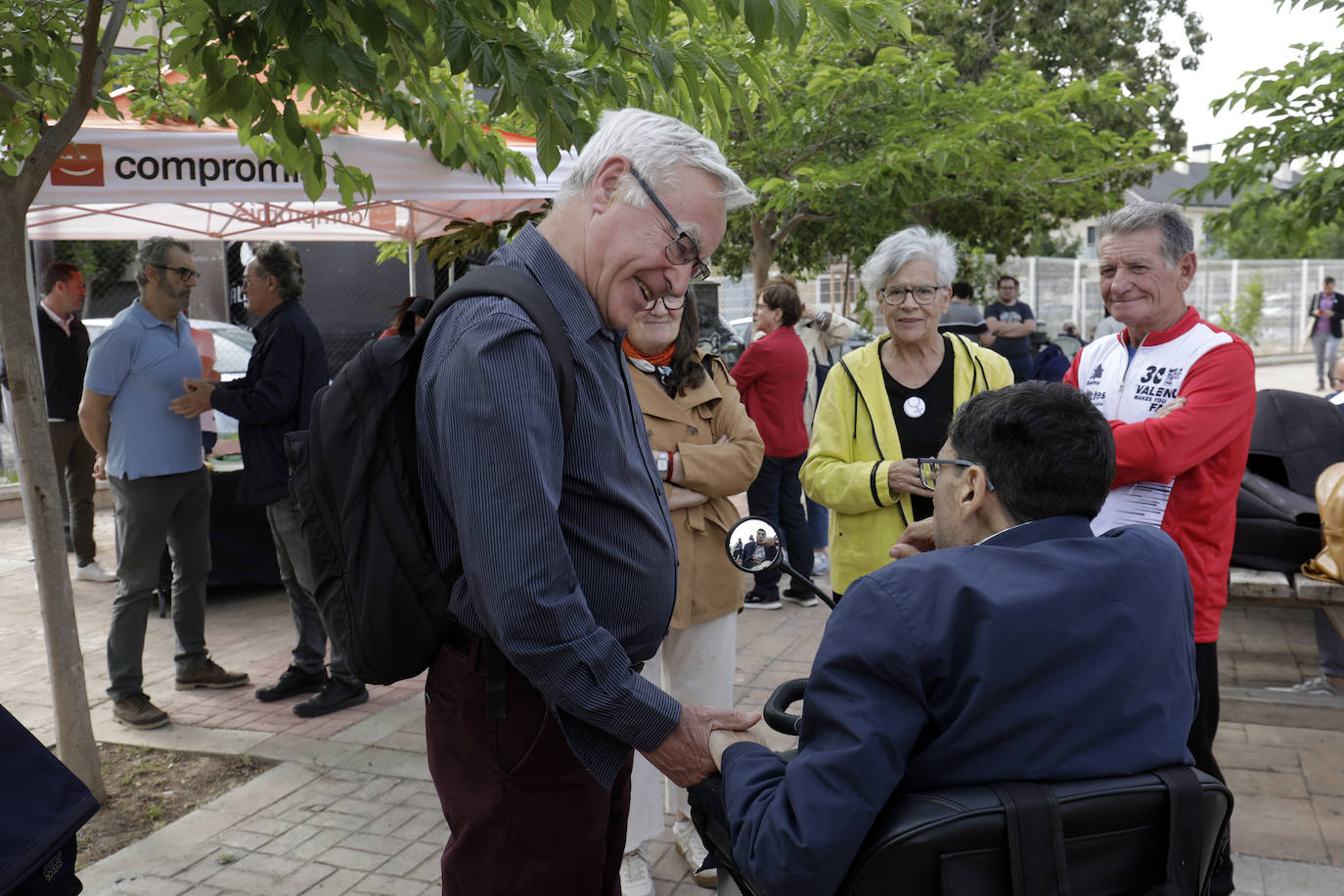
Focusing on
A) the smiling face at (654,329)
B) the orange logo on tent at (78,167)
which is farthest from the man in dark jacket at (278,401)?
the smiling face at (654,329)

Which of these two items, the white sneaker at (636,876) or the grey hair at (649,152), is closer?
the grey hair at (649,152)

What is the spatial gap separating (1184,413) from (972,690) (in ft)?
5.84

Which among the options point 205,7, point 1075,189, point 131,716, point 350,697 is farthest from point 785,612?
point 1075,189

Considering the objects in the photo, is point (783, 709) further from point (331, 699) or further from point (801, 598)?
point (801, 598)

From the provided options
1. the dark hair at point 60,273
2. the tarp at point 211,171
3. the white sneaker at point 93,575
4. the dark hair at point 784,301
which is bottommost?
the white sneaker at point 93,575

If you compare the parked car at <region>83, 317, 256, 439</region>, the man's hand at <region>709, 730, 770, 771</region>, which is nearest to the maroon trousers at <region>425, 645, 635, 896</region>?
the man's hand at <region>709, 730, 770, 771</region>

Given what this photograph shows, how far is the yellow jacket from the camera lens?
3.27 metres

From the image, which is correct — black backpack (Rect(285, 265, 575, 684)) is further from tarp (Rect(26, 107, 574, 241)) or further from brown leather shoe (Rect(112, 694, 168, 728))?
brown leather shoe (Rect(112, 694, 168, 728))

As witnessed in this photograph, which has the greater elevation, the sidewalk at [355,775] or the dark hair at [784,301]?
the dark hair at [784,301]

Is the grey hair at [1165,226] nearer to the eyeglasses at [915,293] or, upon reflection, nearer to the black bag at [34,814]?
the eyeglasses at [915,293]

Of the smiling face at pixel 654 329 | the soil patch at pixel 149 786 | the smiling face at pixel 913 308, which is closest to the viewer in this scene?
the smiling face at pixel 654 329

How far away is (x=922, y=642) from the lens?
1574 mm

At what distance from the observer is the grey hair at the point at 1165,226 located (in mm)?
3117

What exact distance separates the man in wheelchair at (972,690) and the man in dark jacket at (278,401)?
154 inches
